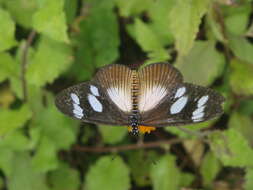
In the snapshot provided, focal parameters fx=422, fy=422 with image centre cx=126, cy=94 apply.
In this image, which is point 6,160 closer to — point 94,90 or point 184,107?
point 94,90

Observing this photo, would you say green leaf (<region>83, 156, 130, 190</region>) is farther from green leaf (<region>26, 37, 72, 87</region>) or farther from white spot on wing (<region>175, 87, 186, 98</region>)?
white spot on wing (<region>175, 87, 186, 98</region>)

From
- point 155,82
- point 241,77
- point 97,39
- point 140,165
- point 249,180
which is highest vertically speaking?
point 97,39

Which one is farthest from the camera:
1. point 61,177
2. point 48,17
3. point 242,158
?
point 61,177

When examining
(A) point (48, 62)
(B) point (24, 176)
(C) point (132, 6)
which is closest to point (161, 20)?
(C) point (132, 6)

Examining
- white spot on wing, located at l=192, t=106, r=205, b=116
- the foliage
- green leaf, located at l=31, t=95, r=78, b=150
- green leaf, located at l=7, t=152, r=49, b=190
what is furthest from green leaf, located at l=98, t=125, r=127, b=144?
white spot on wing, located at l=192, t=106, r=205, b=116

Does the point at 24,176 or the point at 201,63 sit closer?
the point at 201,63

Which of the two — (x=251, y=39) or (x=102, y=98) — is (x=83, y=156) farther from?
(x=251, y=39)

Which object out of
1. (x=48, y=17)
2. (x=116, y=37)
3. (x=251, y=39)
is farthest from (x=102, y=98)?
(x=251, y=39)
